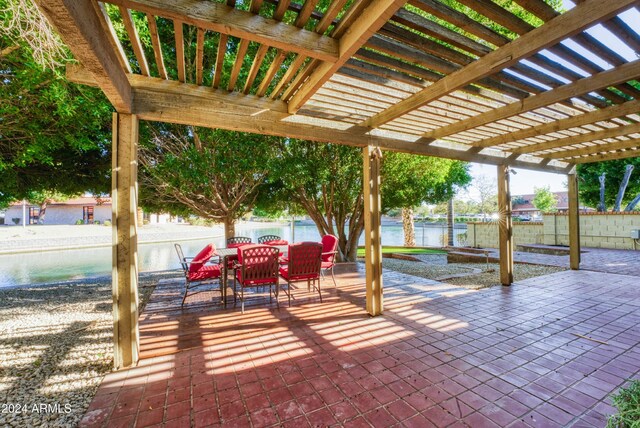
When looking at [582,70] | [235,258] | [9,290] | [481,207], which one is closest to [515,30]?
[582,70]

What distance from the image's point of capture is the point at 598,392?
2.25 m

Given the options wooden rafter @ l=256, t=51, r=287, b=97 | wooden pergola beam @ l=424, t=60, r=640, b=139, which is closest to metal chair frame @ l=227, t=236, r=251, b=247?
wooden rafter @ l=256, t=51, r=287, b=97

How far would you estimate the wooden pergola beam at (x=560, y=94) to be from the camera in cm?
253

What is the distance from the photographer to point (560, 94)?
2.94 m

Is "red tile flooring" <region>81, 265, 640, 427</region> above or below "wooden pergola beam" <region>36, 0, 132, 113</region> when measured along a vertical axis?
below

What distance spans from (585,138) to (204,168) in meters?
7.39

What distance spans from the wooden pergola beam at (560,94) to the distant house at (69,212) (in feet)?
126

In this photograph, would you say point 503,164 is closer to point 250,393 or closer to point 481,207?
point 250,393

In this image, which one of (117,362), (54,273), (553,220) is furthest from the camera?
(553,220)

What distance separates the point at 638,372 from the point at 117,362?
190 inches

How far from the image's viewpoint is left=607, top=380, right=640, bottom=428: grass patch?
105cm

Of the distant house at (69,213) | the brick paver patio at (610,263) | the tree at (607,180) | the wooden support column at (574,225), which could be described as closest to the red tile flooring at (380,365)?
the wooden support column at (574,225)

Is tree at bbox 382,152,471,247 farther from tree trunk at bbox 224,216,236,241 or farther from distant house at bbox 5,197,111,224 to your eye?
distant house at bbox 5,197,111,224

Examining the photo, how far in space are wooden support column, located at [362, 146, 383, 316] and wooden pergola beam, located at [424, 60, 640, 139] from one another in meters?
1.36
